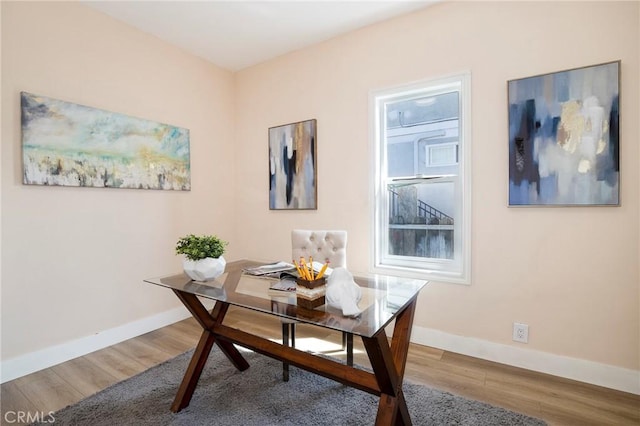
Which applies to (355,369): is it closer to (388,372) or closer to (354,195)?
(388,372)

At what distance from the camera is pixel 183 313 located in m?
3.17

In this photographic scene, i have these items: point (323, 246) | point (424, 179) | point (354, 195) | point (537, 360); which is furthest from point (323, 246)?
point (537, 360)

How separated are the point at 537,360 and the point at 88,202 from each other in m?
3.61

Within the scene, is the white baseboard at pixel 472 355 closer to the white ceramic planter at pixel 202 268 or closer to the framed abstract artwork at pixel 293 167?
the white ceramic planter at pixel 202 268

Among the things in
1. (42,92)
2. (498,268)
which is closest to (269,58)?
(42,92)

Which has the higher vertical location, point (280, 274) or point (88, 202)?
point (88, 202)

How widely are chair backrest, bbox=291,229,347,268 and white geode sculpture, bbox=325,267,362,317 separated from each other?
1.01 meters

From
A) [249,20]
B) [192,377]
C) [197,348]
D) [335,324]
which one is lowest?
[192,377]

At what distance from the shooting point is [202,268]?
5.51ft

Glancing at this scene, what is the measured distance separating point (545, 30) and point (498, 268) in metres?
1.67

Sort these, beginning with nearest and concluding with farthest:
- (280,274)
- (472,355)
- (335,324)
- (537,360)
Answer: (335,324) → (280,274) → (537,360) → (472,355)

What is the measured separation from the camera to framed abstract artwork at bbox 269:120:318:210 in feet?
10.1

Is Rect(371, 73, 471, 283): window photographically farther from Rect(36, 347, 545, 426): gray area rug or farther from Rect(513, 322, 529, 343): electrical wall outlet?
Rect(36, 347, 545, 426): gray area rug

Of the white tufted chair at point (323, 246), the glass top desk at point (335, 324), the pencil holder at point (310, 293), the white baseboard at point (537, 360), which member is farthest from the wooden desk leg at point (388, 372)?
the white baseboard at point (537, 360)
